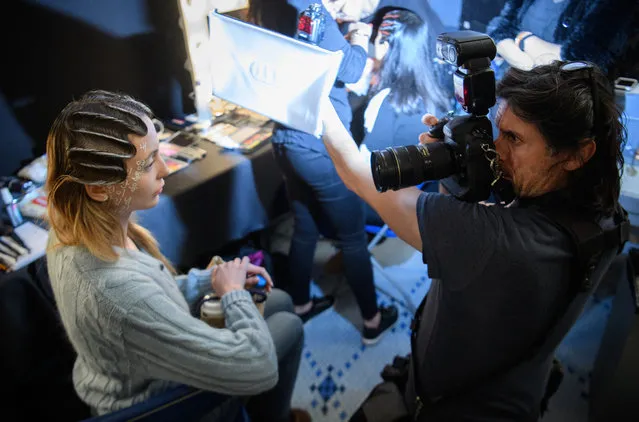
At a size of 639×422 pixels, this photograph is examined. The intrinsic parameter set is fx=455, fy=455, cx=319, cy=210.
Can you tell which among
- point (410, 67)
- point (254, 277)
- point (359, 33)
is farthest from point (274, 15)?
point (254, 277)

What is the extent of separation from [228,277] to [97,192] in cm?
42

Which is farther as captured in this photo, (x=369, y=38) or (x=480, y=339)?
(x=369, y=38)

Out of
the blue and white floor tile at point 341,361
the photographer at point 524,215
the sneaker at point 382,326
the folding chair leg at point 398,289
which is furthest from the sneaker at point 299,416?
the photographer at point 524,215

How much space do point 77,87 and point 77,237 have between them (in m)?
1.24

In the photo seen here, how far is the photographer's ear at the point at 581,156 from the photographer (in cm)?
81

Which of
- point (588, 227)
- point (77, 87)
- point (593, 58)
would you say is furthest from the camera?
point (77, 87)

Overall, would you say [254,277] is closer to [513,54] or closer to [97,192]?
[97,192]

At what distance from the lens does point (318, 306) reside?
7.20ft

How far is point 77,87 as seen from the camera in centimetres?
197

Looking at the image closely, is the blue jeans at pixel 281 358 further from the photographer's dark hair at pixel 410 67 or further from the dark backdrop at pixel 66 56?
the dark backdrop at pixel 66 56

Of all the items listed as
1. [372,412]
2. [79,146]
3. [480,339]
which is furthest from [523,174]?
[79,146]

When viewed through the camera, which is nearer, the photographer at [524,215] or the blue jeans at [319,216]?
the photographer at [524,215]

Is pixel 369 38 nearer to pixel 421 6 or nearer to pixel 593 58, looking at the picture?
pixel 421 6

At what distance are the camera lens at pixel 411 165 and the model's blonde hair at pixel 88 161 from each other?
537mm
